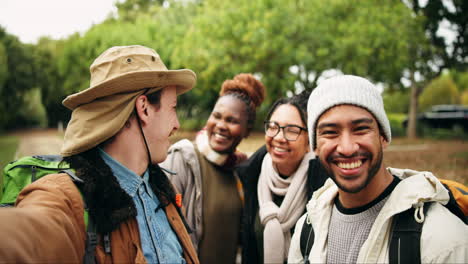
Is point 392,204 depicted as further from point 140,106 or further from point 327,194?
point 140,106

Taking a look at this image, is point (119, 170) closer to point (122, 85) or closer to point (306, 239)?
point (122, 85)

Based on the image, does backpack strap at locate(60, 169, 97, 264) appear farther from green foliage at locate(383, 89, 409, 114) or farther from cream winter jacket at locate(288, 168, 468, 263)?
green foliage at locate(383, 89, 409, 114)

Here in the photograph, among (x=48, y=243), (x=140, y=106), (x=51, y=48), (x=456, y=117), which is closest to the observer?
(x=48, y=243)

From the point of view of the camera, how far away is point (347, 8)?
1641 cm

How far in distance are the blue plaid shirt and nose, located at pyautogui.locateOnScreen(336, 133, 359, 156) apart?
110 centimetres

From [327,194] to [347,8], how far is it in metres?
16.5

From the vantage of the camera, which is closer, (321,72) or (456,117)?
(321,72)

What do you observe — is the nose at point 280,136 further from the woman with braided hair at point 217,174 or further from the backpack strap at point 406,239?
the backpack strap at point 406,239

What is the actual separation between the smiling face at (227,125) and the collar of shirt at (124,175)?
5.27 feet

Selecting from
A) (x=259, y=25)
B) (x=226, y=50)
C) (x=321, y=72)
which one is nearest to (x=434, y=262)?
(x=259, y=25)

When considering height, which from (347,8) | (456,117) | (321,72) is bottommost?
Answer: (456,117)

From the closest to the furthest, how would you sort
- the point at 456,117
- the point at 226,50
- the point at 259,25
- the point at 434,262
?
the point at 434,262 → the point at 259,25 → the point at 226,50 → the point at 456,117

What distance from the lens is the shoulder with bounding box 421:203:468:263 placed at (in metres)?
1.46

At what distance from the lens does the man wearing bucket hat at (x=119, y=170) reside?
143 cm
